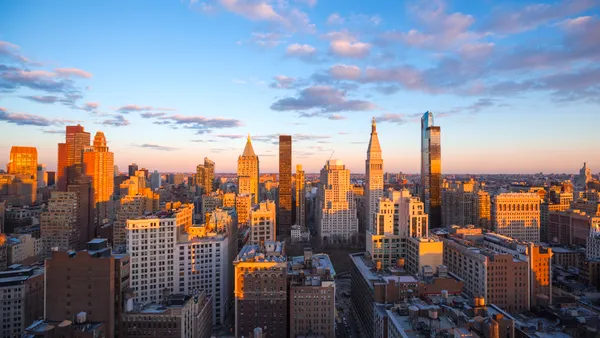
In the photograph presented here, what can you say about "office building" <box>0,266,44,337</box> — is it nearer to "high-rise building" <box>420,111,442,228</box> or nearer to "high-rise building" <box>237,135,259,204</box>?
"high-rise building" <box>237,135,259,204</box>

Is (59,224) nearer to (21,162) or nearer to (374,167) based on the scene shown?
(374,167)

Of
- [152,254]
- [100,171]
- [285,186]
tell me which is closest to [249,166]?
[285,186]

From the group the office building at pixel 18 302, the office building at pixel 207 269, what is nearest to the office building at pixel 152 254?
the office building at pixel 207 269

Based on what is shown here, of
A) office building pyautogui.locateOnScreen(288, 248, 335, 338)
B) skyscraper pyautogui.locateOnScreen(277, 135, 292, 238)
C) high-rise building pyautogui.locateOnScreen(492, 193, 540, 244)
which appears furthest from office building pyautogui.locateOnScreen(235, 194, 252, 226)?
office building pyautogui.locateOnScreen(288, 248, 335, 338)

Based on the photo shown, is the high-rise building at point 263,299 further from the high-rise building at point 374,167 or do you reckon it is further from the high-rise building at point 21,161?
the high-rise building at point 21,161

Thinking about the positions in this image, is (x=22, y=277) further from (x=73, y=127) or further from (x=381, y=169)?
(x=73, y=127)
